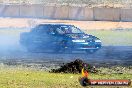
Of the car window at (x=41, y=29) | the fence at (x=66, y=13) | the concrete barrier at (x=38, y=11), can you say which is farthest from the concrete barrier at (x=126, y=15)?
the car window at (x=41, y=29)

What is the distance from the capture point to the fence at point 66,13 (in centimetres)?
5128

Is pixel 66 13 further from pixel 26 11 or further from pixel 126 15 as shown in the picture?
pixel 126 15

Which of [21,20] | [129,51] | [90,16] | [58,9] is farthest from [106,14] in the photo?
[129,51]

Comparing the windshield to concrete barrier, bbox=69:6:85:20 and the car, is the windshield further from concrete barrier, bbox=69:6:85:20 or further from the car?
concrete barrier, bbox=69:6:85:20

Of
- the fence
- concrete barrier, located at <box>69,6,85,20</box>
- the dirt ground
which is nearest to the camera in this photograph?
the dirt ground

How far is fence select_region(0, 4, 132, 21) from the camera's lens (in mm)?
51281

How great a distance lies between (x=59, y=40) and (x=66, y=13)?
99.1ft

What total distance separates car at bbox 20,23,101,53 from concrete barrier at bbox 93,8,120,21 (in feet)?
92.0

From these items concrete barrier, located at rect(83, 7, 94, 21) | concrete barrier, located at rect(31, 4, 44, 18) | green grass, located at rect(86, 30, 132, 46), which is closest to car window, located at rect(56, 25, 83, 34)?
green grass, located at rect(86, 30, 132, 46)

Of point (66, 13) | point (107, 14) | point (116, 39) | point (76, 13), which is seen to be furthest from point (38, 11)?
point (116, 39)

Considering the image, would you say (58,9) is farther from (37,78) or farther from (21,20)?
(37,78)

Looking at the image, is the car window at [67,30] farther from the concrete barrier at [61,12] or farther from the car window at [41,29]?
the concrete barrier at [61,12]

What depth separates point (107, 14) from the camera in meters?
51.6

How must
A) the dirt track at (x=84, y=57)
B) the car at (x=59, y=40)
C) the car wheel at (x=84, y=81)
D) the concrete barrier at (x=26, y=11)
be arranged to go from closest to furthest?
the car wheel at (x=84, y=81), the dirt track at (x=84, y=57), the car at (x=59, y=40), the concrete barrier at (x=26, y=11)
